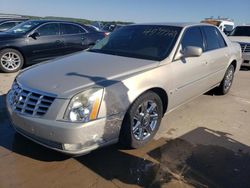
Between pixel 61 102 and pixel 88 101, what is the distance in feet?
0.86

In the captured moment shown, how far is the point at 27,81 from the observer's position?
2992mm

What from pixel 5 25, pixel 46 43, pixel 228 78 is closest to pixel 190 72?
pixel 228 78

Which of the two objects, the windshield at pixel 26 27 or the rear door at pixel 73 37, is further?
the rear door at pixel 73 37

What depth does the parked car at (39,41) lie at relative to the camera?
7.17 m

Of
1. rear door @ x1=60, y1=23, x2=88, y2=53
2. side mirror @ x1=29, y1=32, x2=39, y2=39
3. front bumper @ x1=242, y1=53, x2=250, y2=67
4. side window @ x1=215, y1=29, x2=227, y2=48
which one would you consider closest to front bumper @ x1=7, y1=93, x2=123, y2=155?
side window @ x1=215, y1=29, x2=227, y2=48

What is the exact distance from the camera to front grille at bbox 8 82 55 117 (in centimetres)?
262

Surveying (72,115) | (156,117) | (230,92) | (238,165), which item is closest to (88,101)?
(72,115)

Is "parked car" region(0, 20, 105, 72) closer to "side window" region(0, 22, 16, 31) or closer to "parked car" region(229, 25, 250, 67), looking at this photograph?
"side window" region(0, 22, 16, 31)

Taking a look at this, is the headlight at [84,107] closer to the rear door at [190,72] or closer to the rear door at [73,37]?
the rear door at [190,72]

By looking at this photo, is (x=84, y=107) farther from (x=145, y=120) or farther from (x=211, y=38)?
(x=211, y=38)

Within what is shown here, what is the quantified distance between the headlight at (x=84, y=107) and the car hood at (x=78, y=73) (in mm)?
81

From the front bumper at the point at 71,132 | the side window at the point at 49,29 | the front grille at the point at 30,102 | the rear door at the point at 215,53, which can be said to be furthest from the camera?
the side window at the point at 49,29

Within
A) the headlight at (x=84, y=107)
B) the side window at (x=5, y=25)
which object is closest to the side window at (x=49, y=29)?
the side window at (x=5, y=25)

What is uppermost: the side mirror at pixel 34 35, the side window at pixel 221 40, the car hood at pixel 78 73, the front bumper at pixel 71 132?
the side window at pixel 221 40
